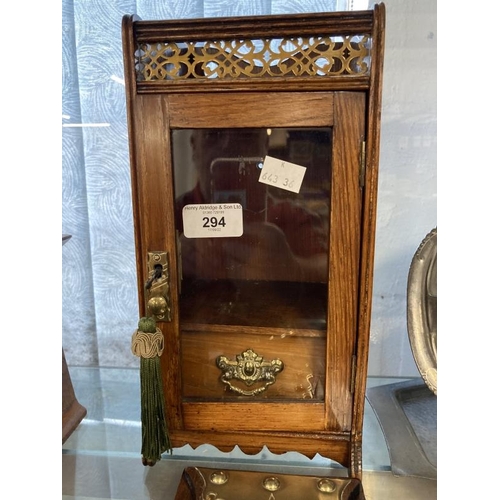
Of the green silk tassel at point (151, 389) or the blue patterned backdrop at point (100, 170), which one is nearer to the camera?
the green silk tassel at point (151, 389)

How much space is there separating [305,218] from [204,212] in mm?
176

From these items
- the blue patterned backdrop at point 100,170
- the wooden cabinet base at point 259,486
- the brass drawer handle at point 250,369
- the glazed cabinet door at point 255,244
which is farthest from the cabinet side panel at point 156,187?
the blue patterned backdrop at point 100,170

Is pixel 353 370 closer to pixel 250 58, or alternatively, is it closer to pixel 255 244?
pixel 255 244

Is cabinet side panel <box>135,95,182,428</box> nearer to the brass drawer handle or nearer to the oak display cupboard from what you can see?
the oak display cupboard

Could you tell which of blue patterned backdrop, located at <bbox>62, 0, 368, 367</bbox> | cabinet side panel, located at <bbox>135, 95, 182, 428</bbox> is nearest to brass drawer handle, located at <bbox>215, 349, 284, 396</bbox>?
cabinet side panel, located at <bbox>135, 95, 182, 428</bbox>

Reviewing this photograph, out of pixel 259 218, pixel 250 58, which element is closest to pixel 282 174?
pixel 259 218

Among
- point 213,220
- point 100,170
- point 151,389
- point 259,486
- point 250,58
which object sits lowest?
point 259,486

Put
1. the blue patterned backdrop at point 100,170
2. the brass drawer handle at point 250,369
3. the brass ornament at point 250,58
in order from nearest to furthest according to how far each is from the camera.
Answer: the brass ornament at point 250,58 → the brass drawer handle at point 250,369 → the blue patterned backdrop at point 100,170

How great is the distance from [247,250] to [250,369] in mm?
215

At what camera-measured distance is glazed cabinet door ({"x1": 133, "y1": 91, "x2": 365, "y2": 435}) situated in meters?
0.68

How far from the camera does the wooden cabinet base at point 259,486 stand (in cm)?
69

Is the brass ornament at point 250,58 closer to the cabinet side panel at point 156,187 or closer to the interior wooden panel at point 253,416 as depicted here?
the cabinet side panel at point 156,187

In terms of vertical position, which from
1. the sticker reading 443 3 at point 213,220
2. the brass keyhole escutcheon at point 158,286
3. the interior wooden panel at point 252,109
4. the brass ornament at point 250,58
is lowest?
the brass keyhole escutcheon at point 158,286

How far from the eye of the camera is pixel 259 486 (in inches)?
27.9
